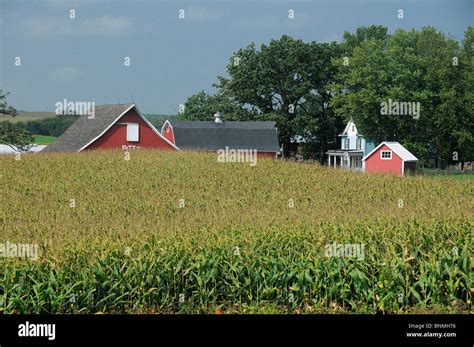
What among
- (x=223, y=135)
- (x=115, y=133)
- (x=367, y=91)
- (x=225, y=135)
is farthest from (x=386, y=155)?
(x=115, y=133)

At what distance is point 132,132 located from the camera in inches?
1996

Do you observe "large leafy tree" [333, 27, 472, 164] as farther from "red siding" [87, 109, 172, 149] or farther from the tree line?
"red siding" [87, 109, 172, 149]

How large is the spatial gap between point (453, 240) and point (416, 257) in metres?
1.88

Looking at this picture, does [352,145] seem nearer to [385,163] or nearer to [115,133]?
[385,163]

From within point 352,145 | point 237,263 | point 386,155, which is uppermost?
point 352,145

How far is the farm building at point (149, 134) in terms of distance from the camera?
160 ft

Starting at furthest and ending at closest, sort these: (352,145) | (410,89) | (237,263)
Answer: (352,145)
(410,89)
(237,263)

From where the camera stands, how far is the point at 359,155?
6444 cm

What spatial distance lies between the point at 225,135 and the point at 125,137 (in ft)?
35.0

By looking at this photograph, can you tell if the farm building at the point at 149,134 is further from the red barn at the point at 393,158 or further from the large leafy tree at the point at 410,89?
the red barn at the point at 393,158

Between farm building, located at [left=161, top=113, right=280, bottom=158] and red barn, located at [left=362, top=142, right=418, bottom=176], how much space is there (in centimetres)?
872

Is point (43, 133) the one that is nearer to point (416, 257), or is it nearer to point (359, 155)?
point (359, 155)

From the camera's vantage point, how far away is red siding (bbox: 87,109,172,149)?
4866cm
